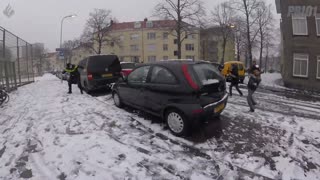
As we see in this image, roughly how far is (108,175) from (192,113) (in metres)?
2.47

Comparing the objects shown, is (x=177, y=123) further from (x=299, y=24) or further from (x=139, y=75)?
(x=299, y=24)

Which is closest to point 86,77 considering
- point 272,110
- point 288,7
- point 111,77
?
point 111,77

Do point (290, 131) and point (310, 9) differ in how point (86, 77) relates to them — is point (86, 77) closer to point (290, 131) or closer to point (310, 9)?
point (290, 131)

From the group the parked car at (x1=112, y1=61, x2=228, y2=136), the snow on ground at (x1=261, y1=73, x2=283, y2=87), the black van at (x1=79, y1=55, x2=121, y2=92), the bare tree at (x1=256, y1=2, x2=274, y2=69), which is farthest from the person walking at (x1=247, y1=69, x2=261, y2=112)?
the bare tree at (x1=256, y1=2, x2=274, y2=69)

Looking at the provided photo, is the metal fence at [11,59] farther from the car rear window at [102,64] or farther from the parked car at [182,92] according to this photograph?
the parked car at [182,92]

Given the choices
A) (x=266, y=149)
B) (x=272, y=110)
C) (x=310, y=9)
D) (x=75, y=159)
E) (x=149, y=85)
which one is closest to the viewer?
(x=75, y=159)

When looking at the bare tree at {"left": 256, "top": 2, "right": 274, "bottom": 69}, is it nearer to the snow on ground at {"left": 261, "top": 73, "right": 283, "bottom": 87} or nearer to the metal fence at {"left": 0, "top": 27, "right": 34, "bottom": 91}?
the snow on ground at {"left": 261, "top": 73, "right": 283, "bottom": 87}

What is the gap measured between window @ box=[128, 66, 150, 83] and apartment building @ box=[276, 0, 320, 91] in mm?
16576

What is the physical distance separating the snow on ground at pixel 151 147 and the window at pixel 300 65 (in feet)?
48.1

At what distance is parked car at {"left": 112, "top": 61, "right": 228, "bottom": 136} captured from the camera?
6.88 m

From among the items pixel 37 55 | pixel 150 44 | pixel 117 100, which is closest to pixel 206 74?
pixel 117 100

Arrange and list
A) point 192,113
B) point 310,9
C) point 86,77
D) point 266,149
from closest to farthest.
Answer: point 266,149, point 192,113, point 86,77, point 310,9

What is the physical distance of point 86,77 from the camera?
565 inches

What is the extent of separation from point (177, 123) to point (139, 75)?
222 cm
